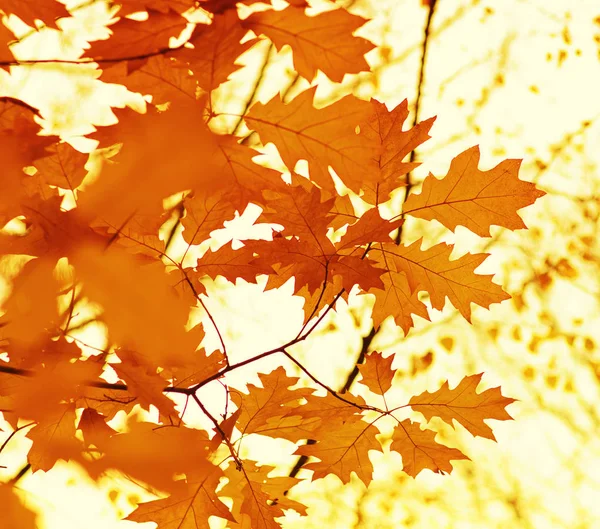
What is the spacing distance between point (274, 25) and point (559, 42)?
6.12 ft

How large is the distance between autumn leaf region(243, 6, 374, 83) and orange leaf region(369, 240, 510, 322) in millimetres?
279

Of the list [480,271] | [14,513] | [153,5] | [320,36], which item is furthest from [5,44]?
[480,271]

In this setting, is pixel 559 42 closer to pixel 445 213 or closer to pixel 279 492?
pixel 445 213

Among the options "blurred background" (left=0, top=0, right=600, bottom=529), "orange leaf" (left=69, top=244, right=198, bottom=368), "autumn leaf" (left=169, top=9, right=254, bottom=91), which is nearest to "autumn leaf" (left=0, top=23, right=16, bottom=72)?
"autumn leaf" (left=169, top=9, right=254, bottom=91)

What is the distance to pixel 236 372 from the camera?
1.63 meters

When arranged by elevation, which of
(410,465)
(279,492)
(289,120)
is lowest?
(279,492)

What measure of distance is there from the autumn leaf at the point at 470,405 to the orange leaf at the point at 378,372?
0.05 metres

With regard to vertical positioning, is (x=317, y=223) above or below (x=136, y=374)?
above

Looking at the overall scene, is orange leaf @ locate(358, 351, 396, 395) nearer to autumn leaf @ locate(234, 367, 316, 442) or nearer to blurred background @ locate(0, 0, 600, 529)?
autumn leaf @ locate(234, 367, 316, 442)

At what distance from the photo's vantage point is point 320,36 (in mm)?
458

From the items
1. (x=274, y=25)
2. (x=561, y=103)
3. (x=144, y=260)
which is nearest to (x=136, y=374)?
(x=144, y=260)

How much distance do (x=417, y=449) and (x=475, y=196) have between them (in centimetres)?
33

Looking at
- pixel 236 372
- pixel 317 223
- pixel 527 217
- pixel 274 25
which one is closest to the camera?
pixel 274 25

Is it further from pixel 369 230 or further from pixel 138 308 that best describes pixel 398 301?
pixel 138 308
